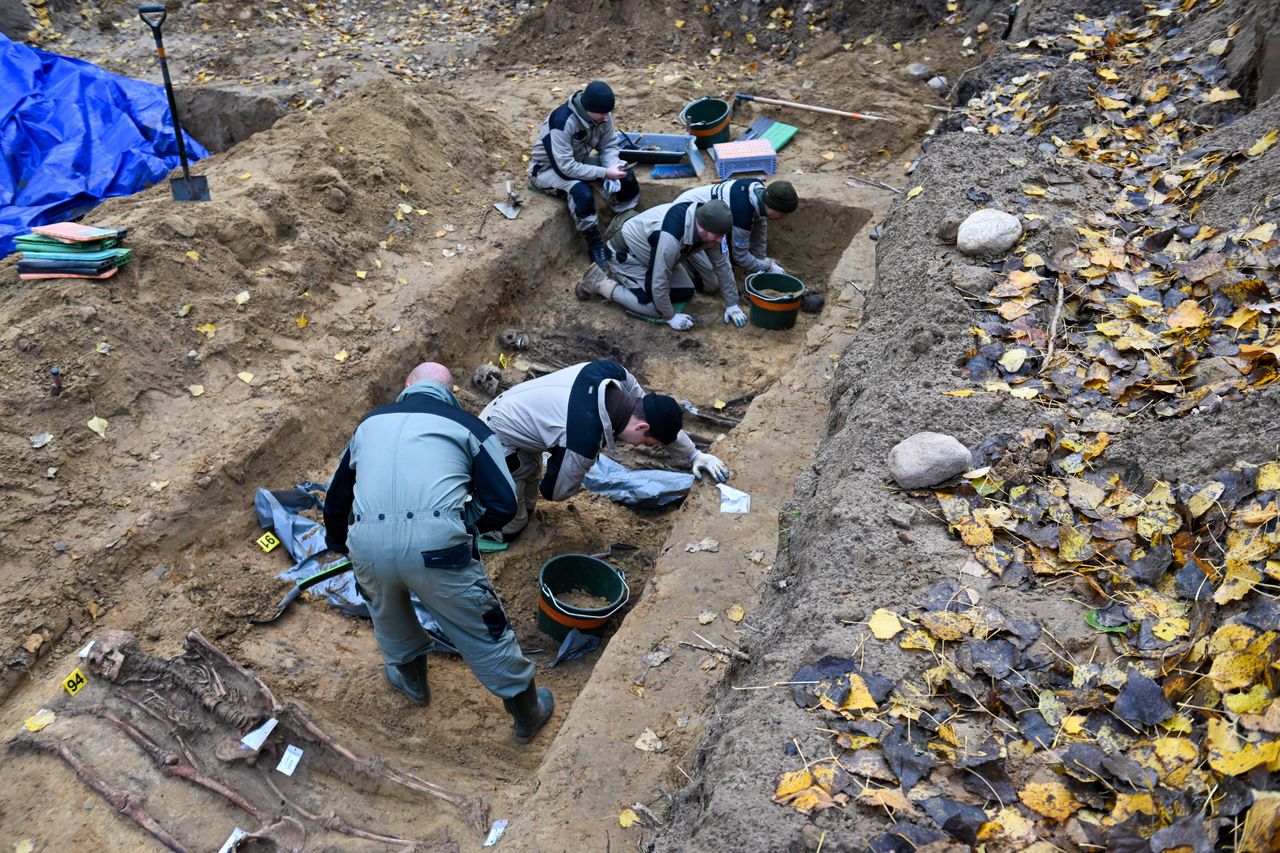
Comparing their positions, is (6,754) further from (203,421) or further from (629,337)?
(629,337)

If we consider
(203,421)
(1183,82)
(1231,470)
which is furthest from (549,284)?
(1231,470)

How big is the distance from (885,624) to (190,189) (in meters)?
6.21

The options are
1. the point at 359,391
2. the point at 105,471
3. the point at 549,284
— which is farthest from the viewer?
the point at 549,284

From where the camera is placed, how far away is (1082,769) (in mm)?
Answer: 2305

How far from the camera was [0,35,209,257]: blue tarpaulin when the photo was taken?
7.43m

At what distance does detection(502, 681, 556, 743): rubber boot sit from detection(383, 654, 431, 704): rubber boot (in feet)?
1.44

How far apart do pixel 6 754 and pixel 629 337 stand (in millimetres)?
5187

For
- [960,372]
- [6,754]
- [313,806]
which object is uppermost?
[960,372]

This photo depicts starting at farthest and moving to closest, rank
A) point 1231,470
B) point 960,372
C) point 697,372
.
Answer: point 697,372 → point 960,372 → point 1231,470

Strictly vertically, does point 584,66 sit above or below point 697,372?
above

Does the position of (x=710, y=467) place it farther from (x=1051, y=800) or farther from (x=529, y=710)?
(x=1051, y=800)

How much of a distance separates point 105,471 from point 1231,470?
5.68 meters

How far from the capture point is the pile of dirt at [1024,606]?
224 centimetres

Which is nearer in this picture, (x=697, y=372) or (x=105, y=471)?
(x=105, y=471)
